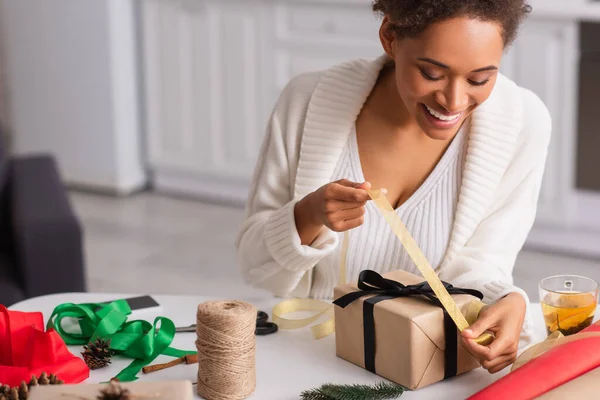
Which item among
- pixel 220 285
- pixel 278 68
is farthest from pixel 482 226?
pixel 278 68

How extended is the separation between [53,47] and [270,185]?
9.85ft

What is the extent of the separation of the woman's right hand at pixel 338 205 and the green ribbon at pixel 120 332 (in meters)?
0.27

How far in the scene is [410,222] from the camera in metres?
1.65

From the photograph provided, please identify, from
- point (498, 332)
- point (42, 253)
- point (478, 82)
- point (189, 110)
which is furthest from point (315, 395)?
point (189, 110)

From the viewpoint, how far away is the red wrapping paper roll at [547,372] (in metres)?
1.16

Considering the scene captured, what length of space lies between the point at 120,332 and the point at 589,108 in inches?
97.5

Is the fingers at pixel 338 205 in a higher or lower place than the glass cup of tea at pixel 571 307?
higher

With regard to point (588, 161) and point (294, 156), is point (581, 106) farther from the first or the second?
point (294, 156)

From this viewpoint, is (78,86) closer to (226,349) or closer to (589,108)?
(589,108)

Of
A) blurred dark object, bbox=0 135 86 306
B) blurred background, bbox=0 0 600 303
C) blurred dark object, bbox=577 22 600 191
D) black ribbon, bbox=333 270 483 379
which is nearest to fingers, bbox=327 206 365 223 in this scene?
black ribbon, bbox=333 270 483 379

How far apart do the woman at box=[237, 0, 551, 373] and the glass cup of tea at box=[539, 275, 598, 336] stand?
40 millimetres

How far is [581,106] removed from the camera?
3482 millimetres

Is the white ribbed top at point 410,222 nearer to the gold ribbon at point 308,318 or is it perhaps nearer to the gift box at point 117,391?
the gold ribbon at point 308,318

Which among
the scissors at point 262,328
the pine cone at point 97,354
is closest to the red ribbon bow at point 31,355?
the pine cone at point 97,354
